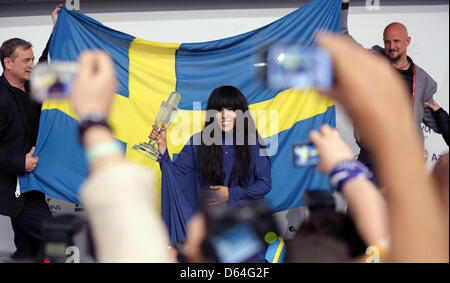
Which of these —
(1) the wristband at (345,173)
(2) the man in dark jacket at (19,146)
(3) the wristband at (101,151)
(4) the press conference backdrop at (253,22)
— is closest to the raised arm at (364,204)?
(1) the wristband at (345,173)

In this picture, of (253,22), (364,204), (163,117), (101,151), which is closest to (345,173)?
(364,204)

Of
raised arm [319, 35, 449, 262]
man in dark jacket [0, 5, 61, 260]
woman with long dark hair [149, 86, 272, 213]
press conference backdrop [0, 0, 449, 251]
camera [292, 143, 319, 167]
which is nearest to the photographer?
raised arm [319, 35, 449, 262]

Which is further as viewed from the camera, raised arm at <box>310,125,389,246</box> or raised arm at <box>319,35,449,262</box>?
raised arm at <box>310,125,389,246</box>

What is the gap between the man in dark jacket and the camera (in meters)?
2.25

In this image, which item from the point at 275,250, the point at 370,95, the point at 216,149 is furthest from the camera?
the point at 275,250

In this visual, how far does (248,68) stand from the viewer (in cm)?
247

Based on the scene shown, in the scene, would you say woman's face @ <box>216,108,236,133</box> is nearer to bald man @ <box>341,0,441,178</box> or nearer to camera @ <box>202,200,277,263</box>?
bald man @ <box>341,0,441,178</box>

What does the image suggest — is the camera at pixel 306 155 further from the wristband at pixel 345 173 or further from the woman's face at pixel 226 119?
the woman's face at pixel 226 119

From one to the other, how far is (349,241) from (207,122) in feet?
5.61

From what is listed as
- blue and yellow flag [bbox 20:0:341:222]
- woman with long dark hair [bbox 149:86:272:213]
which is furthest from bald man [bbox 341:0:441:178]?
woman with long dark hair [bbox 149:86:272:213]

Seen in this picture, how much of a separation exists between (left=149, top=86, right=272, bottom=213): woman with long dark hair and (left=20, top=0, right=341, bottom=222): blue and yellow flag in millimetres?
276

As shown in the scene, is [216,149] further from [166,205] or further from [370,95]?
[370,95]

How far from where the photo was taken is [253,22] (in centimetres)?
271
